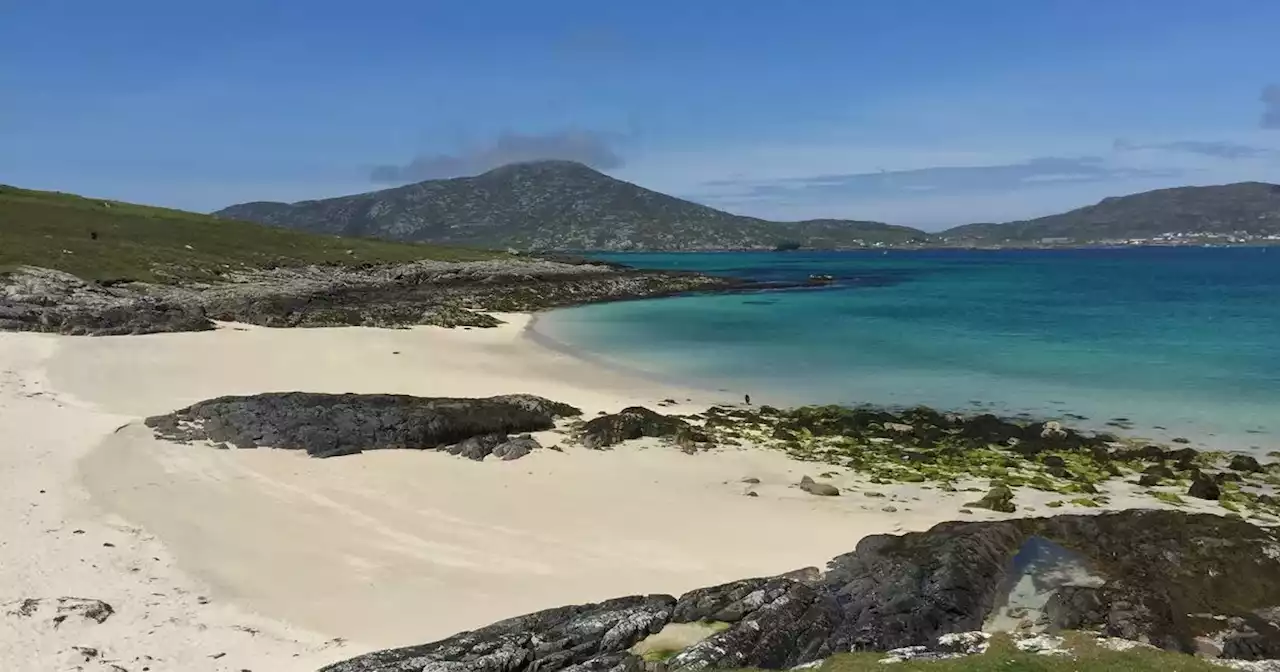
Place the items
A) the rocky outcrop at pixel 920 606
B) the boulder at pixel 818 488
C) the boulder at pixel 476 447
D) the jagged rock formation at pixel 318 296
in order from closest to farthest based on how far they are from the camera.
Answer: the rocky outcrop at pixel 920 606 < the boulder at pixel 818 488 < the boulder at pixel 476 447 < the jagged rock formation at pixel 318 296

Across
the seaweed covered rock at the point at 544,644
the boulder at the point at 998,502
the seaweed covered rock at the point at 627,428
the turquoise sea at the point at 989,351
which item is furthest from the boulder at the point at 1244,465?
the seaweed covered rock at the point at 544,644

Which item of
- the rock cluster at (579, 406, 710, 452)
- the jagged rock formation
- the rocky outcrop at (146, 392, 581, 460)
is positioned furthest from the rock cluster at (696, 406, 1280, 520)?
the jagged rock formation

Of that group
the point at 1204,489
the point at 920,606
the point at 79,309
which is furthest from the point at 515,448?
the point at 79,309

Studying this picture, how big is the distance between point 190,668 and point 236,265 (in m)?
72.1

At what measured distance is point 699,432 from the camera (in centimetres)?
2383

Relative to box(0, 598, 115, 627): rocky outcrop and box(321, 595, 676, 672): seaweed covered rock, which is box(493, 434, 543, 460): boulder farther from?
box(0, 598, 115, 627): rocky outcrop

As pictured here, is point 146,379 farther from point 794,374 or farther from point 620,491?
point 794,374

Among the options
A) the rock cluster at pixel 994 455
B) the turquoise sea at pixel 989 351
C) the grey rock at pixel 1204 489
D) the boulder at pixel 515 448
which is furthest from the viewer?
the turquoise sea at pixel 989 351

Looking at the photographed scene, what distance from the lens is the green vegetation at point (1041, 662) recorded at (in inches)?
351

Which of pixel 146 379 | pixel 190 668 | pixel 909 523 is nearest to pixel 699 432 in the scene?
pixel 909 523

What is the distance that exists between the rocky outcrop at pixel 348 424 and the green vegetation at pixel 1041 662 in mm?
12960

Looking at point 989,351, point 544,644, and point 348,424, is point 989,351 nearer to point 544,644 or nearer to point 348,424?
point 348,424

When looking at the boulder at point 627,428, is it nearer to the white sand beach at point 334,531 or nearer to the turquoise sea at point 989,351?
the white sand beach at point 334,531

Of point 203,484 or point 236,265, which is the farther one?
point 236,265
